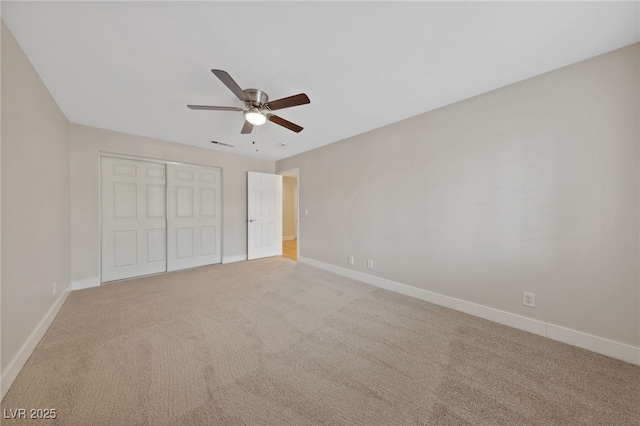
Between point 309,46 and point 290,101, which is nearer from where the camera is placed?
point 309,46

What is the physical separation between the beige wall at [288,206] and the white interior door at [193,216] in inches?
125

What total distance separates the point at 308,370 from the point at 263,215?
389 cm

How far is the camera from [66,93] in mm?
2289

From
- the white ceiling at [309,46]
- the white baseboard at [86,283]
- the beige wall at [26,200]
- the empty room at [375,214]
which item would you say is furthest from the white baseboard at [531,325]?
the white baseboard at [86,283]

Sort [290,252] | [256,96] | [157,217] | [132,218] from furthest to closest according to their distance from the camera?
[290,252], [157,217], [132,218], [256,96]

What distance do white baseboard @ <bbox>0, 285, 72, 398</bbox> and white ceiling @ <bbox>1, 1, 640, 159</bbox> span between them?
227 centimetres

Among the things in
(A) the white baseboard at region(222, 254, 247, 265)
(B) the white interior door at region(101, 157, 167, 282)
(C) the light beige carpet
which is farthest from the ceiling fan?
(A) the white baseboard at region(222, 254, 247, 265)

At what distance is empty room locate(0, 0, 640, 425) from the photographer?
1.36 m

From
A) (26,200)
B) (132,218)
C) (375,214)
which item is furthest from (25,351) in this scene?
(375,214)

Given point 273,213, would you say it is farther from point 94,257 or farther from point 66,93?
point 66,93

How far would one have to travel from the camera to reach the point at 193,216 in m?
4.26

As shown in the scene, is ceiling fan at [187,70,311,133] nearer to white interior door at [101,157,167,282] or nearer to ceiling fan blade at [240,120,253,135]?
ceiling fan blade at [240,120,253,135]

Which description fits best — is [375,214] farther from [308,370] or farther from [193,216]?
[193,216]

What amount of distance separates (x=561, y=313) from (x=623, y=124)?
1.62m
